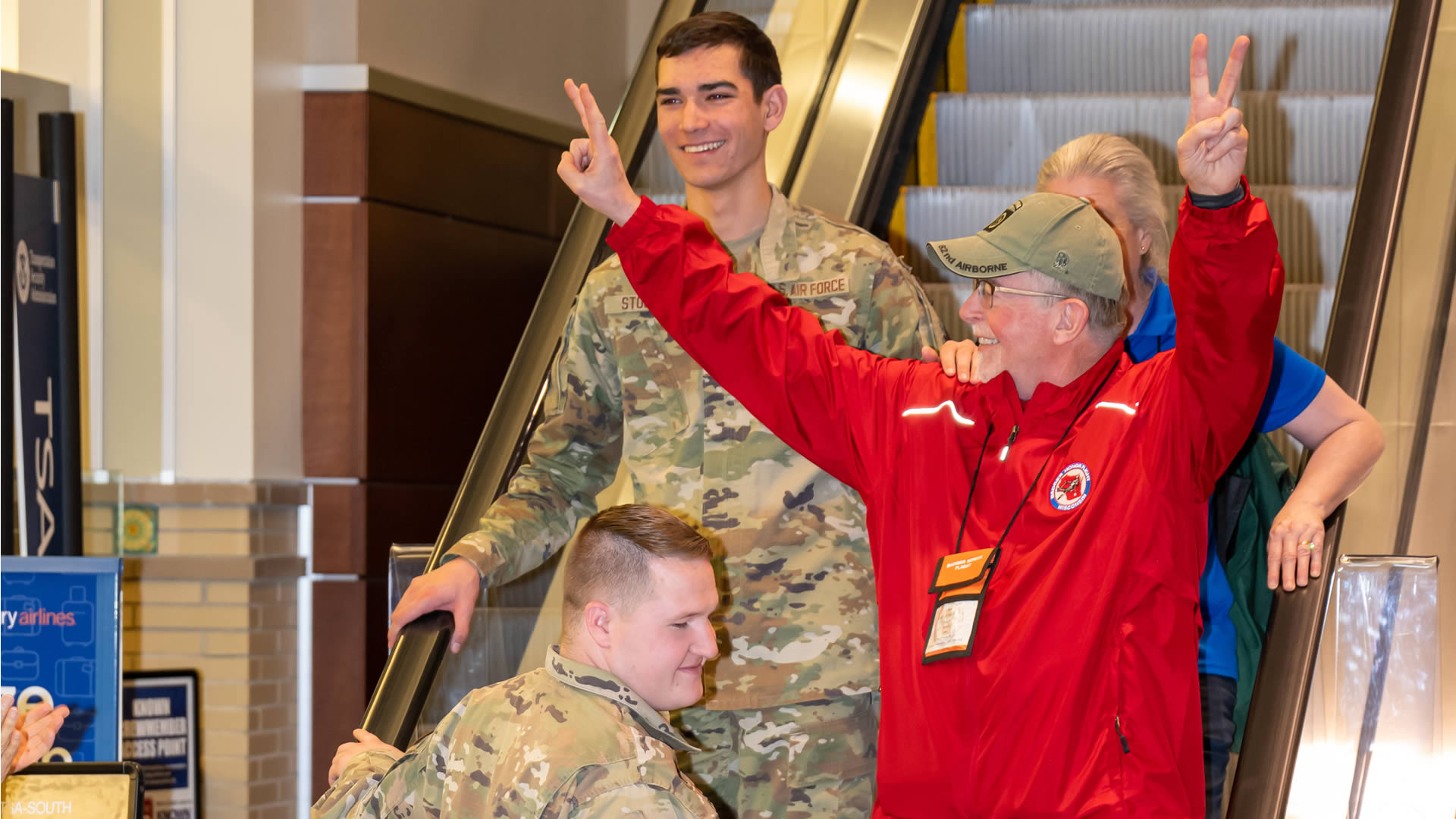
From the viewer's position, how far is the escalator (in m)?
3.34

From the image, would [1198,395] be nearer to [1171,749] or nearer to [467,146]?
[1171,749]

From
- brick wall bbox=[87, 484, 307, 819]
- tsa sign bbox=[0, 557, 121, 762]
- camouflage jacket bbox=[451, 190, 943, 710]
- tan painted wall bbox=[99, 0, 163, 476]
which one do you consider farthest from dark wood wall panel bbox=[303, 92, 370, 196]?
camouflage jacket bbox=[451, 190, 943, 710]

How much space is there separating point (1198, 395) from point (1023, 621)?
36 centimetres

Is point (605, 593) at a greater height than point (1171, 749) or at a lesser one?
greater

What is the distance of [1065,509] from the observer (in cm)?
202

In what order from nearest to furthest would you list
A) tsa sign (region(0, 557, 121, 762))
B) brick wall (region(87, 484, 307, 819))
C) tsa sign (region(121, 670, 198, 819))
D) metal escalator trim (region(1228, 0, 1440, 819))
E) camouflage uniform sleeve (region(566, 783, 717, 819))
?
camouflage uniform sleeve (region(566, 783, 717, 819))
metal escalator trim (region(1228, 0, 1440, 819))
tsa sign (region(0, 557, 121, 762))
tsa sign (region(121, 670, 198, 819))
brick wall (region(87, 484, 307, 819))

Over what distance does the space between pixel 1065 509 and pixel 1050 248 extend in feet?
1.13

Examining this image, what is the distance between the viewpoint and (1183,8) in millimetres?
5156

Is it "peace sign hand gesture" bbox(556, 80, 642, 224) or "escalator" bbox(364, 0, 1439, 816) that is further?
"escalator" bbox(364, 0, 1439, 816)

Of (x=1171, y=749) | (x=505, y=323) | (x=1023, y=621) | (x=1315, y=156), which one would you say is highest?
(x=1315, y=156)

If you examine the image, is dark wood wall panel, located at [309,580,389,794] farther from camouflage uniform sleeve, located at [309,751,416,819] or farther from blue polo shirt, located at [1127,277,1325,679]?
blue polo shirt, located at [1127,277,1325,679]

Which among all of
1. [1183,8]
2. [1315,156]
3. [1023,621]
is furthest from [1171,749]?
[1183,8]

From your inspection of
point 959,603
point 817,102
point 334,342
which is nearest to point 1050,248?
point 959,603

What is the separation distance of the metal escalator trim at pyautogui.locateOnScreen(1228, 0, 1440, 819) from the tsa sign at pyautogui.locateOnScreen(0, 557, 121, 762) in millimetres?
2296
